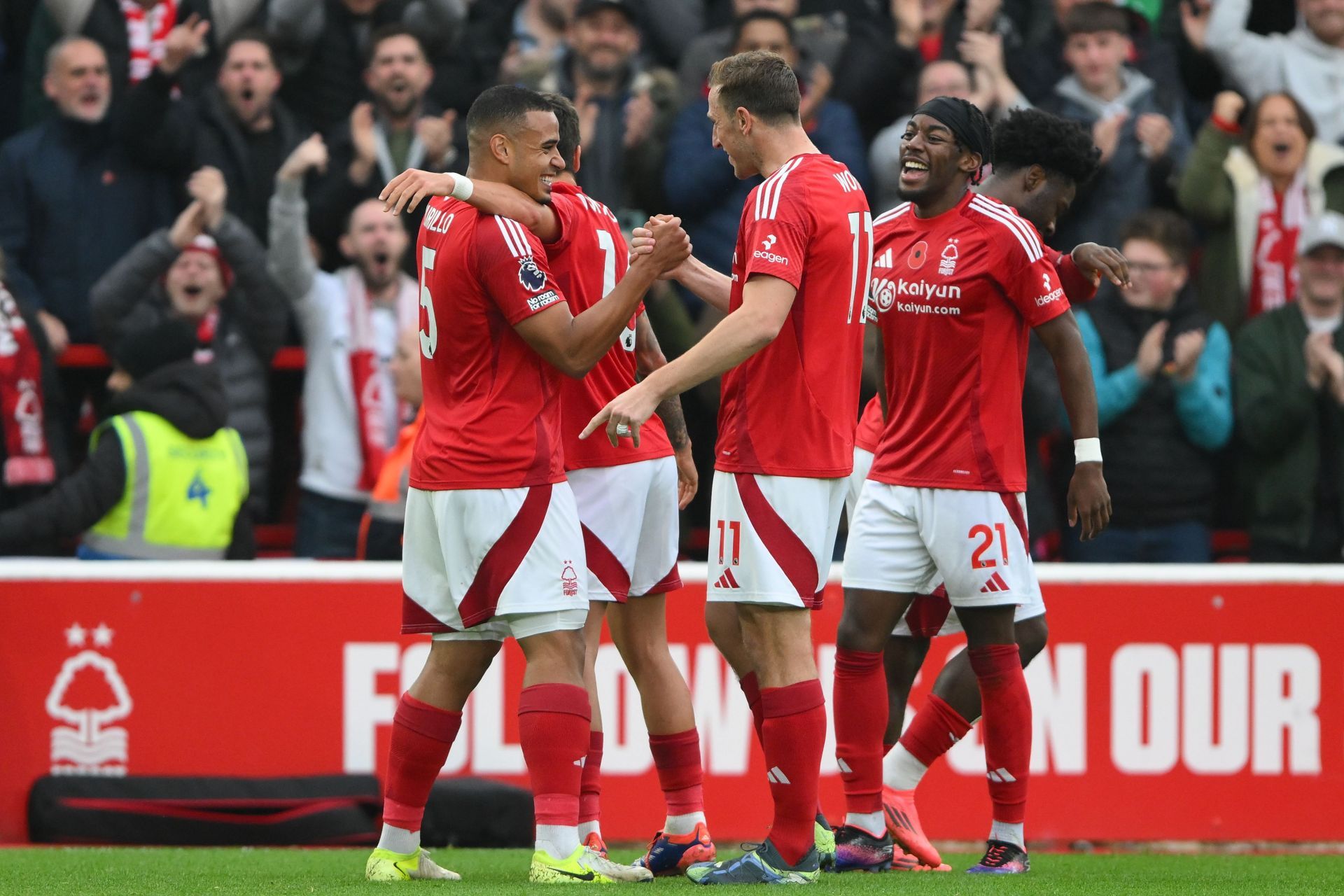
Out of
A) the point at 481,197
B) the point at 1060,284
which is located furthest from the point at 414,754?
the point at 1060,284

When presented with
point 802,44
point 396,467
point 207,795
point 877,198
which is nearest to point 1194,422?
point 877,198

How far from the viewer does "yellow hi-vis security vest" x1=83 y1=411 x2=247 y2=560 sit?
8.21m

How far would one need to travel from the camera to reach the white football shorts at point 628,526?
5.74 metres

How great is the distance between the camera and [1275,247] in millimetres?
9516

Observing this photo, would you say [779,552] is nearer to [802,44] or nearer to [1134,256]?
[1134,256]

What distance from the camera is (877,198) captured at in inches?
374

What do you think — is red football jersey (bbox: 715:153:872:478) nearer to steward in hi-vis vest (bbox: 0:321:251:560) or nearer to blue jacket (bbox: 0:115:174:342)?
steward in hi-vis vest (bbox: 0:321:251:560)

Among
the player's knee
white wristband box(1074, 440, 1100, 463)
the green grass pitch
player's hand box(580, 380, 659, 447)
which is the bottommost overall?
the green grass pitch

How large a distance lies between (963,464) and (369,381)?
409 cm

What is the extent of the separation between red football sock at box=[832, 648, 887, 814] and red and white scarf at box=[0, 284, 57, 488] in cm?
456

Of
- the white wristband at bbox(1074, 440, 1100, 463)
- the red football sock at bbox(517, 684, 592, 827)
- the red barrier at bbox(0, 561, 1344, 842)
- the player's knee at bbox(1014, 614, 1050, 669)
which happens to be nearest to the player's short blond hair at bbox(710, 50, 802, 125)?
the white wristband at bbox(1074, 440, 1100, 463)

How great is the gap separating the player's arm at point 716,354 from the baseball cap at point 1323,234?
Result: 197 inches

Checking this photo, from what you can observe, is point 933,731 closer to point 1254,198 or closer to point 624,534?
point 624,534

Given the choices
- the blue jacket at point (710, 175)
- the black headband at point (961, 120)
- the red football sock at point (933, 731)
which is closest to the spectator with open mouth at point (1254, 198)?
the blue jacket at point (710, 175)
